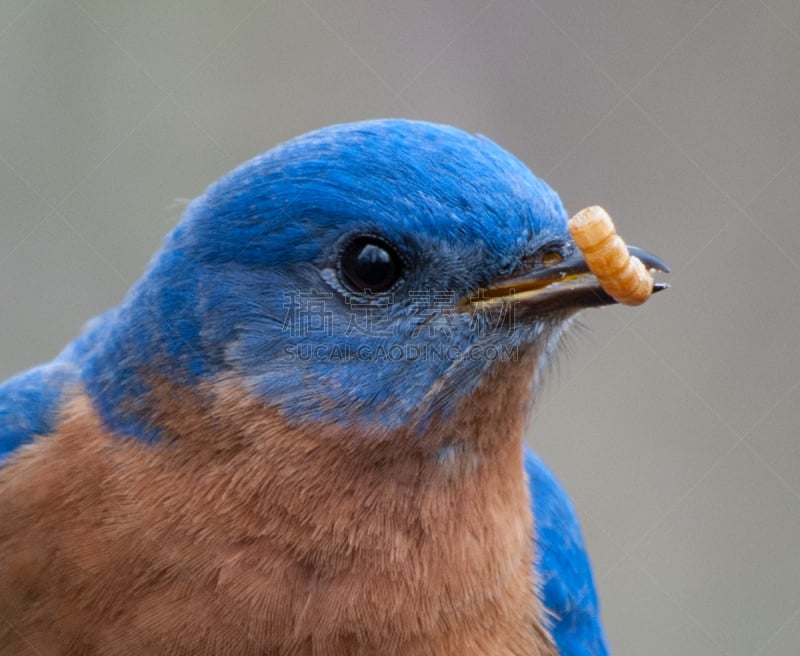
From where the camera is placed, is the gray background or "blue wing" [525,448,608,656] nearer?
"blue wing" [525,448,608,656]

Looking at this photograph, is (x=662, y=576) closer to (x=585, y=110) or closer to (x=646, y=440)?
(x=646, y=440)

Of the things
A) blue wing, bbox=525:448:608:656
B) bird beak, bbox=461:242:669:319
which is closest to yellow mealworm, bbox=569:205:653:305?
bird beak, bbox=461:242:669:319

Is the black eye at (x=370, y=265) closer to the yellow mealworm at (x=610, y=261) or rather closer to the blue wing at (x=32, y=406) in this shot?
the yellow mealworm at (x=610, y=261)

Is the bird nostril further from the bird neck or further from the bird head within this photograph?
the bird neck

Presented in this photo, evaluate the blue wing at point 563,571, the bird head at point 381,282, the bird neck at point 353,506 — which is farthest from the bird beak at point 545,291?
the blue wing at point 563,571

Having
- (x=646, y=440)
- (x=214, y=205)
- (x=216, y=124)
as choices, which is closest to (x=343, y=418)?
(x=214, y=205)

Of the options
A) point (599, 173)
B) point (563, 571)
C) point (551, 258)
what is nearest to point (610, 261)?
point (551, 258)
